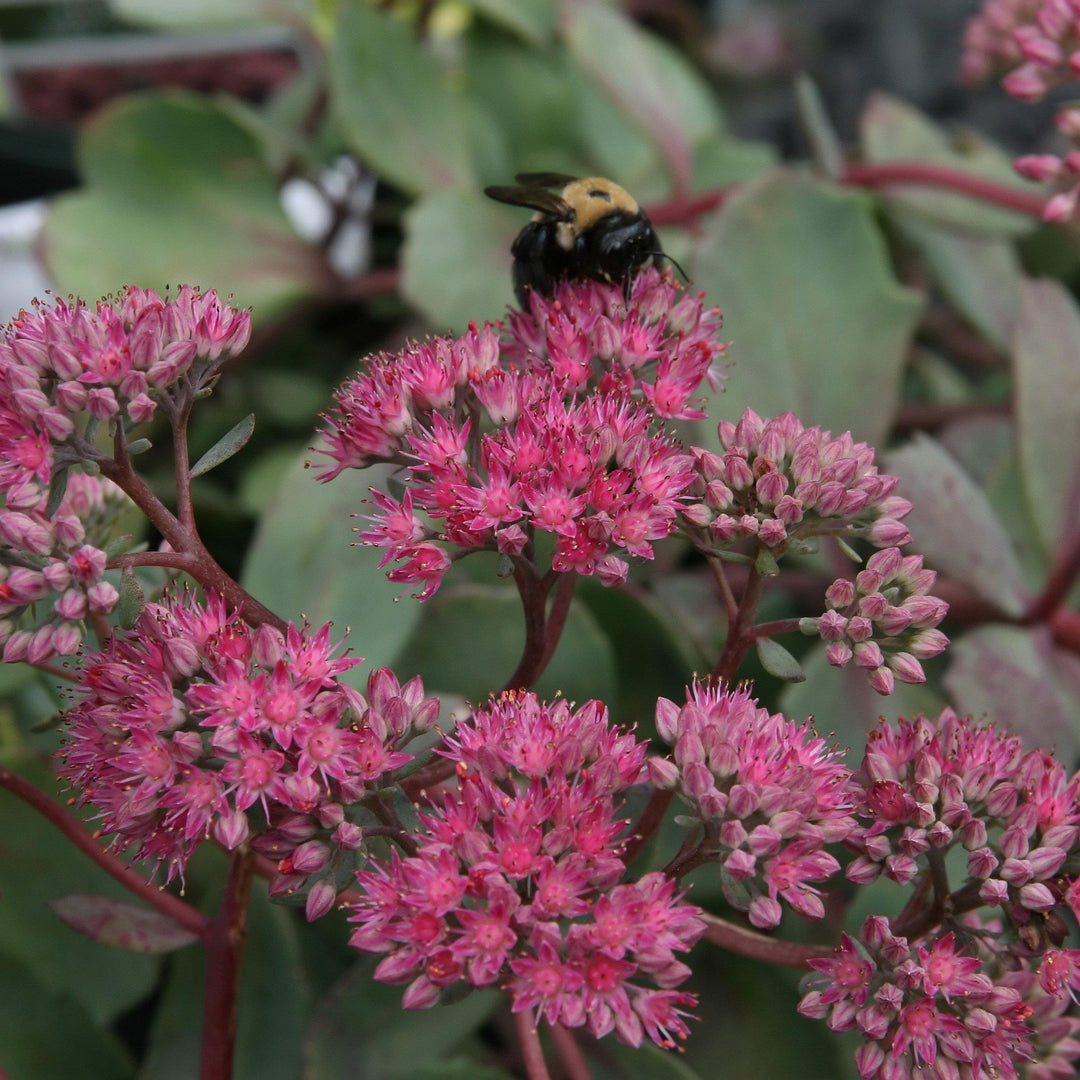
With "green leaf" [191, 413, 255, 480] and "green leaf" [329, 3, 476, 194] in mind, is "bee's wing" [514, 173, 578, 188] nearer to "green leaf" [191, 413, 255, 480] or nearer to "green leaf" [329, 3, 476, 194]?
"green leaf" [191, 413, 255, 480]

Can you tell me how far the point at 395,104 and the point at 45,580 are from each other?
1068 millimetres

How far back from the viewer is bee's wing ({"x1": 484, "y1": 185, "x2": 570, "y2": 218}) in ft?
2.77

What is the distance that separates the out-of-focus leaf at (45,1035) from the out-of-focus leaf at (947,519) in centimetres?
79

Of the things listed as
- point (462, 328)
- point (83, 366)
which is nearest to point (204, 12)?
point (462, 328)

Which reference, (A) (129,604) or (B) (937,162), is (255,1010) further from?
(B) (937,162)

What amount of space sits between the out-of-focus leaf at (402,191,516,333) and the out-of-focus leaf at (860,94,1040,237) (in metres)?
0.49

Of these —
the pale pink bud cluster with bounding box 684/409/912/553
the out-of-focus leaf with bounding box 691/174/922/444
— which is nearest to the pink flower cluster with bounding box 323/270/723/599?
the pale pink bud cluster with bounding box 684/409/912/553

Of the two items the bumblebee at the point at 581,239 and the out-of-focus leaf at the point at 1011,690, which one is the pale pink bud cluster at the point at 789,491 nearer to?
the bumblebee at the point at 581,239

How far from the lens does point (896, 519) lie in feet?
2.29

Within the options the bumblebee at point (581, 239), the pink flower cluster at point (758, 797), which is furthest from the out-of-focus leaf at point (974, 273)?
the pink flower cluster at point (758, 797)

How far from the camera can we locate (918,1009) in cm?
61

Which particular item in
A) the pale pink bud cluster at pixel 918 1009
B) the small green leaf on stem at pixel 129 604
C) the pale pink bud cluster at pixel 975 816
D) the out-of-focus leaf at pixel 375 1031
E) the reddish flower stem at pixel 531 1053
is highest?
the pale pink bud cluster at pixel 975 816

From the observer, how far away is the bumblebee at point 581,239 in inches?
32.4

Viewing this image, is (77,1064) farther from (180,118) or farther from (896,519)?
(180,118)
